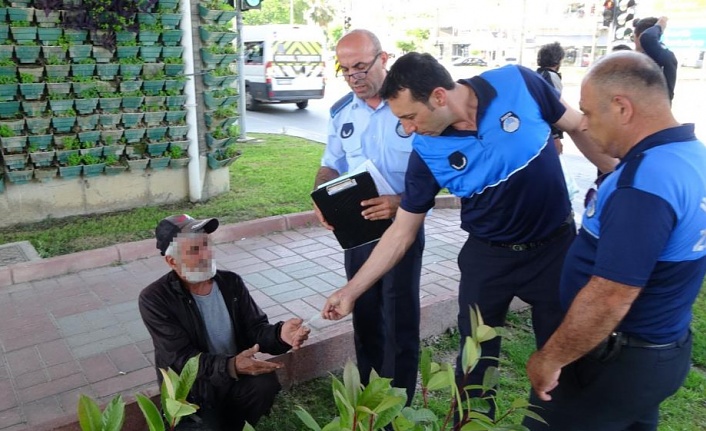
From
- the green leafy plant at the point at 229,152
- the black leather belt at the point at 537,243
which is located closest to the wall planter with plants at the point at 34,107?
the green leafy plant at the point at 229,152

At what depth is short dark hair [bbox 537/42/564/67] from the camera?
5634mm

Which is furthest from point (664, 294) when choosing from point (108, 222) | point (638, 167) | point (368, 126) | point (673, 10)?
point (673, 10)

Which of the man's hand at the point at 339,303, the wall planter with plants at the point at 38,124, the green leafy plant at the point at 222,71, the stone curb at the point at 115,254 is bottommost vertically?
the stone curb at the point at 115,254

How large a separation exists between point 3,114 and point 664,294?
17.3ft

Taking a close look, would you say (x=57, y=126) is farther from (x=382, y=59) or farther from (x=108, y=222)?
(x=382, y=59)

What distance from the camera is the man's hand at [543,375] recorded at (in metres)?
1.73

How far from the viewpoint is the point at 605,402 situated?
176 cm

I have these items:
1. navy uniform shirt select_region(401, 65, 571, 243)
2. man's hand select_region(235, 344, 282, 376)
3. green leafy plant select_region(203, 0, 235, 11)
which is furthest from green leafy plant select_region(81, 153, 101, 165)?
navy uniform shirt select_region(401, 65, 571, 243)

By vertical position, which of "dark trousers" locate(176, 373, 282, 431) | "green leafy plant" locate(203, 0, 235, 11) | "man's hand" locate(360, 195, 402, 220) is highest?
"green leafy plant" locate(203, 0, 235, 11)

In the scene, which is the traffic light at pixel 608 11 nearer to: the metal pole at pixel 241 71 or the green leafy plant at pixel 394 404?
the metal pole at pixel 241 71

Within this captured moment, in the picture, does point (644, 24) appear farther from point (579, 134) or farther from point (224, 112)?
point (224, 112)

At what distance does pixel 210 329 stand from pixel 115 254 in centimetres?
261

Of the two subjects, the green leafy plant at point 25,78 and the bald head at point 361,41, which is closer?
the bald head at point 361,41

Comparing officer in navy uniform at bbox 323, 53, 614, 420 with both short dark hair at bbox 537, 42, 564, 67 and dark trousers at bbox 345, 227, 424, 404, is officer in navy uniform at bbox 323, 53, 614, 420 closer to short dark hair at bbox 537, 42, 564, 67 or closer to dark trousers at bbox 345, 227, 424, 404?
dark trousers at bbox 345, 227, 424, 404
